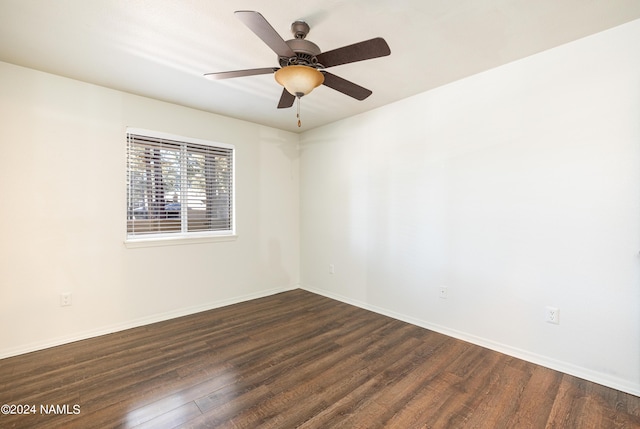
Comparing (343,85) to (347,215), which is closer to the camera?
(343,85)

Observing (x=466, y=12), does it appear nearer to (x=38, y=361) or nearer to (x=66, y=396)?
(x=66, y=396)

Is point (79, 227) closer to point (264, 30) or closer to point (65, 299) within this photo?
point (65, 299)

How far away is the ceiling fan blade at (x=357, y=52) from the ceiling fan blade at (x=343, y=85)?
113mm

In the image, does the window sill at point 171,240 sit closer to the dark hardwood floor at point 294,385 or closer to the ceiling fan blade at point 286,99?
the dark hardwood floor at point 294,385

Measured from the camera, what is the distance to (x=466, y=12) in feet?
5.80

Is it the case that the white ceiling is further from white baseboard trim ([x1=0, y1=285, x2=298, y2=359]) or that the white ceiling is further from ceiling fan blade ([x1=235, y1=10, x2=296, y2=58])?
white baseboard trim ([x1=0, y1=285, x2=298, y2=359])

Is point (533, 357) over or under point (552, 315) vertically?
under

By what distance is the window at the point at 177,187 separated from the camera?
120 inches

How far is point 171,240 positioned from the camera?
10.6 ft

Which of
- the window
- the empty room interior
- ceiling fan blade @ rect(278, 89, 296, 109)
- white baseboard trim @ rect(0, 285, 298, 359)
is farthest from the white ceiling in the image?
white baseboard trim @ rect(0, 285, 298, 359)

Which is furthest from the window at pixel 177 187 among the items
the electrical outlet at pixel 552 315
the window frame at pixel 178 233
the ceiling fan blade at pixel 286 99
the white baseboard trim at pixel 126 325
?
the electrical outlet at pixel 552 315

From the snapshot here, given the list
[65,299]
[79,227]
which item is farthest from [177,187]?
[65,299]

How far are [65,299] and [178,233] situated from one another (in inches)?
45.6

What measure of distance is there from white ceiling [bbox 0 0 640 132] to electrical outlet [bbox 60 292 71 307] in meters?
2.00
